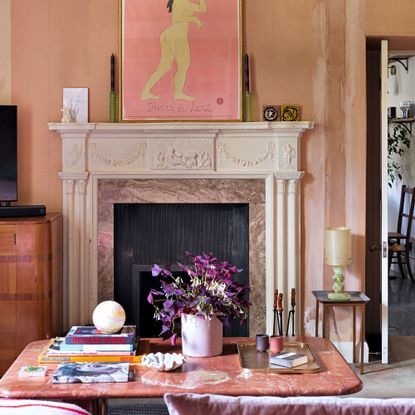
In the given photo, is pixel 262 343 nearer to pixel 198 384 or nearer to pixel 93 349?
pixel 198 384

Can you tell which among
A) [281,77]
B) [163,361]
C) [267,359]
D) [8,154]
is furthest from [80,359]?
[281,77]

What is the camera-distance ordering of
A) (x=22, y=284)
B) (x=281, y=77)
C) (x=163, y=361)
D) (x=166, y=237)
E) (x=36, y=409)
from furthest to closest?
(x=166, y=237), (x=281, y=77), (x=22, y=284), (x=163, y=361), (x=36, y=409)

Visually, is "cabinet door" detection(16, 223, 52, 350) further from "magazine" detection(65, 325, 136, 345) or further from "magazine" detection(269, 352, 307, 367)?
"magazine" detection(269, 352, 307, 367)

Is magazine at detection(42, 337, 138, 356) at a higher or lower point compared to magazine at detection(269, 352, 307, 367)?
higher

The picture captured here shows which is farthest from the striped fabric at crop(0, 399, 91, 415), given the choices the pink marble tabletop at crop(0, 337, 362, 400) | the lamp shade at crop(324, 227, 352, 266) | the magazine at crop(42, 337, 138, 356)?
the lamp shade at crop(324, 227, 352, 266)

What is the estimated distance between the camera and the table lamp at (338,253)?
15.9 feet

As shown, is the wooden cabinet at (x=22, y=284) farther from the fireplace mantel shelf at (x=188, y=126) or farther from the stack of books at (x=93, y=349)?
the stack of books at (x=93, y=349)

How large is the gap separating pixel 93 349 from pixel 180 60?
248cm

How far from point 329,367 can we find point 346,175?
7.38ft

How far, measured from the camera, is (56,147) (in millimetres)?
5094

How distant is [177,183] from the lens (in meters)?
5.08

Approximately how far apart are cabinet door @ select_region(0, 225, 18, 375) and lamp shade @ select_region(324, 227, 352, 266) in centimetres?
195

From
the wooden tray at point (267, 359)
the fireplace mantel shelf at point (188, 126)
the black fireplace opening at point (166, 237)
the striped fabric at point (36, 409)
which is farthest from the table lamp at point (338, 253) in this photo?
the striped fabric at point (36, 409)

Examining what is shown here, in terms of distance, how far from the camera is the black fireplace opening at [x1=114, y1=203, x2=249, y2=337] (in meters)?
5.16
